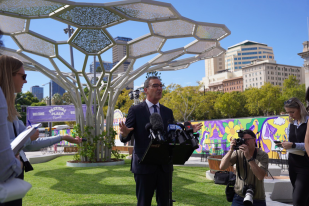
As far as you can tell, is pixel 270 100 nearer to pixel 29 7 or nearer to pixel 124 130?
pixel 29 7

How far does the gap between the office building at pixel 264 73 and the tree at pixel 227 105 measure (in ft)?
199

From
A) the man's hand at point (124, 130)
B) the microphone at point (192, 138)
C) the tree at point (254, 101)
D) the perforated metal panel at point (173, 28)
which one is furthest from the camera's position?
the tree at point (254, 101)

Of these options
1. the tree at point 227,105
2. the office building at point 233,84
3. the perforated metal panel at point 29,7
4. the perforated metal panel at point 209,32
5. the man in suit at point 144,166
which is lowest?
the man in suit at point 144,166

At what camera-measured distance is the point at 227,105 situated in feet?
221

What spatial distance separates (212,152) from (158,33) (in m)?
8.55

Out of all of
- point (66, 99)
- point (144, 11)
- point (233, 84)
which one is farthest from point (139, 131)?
point (233, 84)

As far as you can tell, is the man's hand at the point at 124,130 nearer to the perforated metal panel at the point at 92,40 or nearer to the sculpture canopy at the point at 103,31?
the sculpture canopy at the point at 103,31

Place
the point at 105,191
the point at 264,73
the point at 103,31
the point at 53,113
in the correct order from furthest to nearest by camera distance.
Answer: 1. the point at 264,73
2. the point at 53,113
3. the point at 103,31
4. the point at 105,191

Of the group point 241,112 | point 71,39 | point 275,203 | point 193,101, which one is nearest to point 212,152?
point 71,39

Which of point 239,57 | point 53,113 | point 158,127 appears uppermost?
point 239,57

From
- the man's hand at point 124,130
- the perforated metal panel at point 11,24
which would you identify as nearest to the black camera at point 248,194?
the man's hand at point 124,130

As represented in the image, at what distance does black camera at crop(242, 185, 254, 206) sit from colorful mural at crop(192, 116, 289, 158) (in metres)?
9.60

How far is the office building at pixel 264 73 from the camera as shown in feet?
411

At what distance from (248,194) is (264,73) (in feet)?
428
